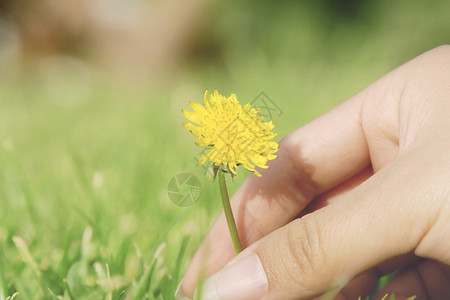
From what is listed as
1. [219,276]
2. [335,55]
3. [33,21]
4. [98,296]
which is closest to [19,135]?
[98,296]

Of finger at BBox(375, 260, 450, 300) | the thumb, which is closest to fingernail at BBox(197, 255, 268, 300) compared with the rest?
the thumb

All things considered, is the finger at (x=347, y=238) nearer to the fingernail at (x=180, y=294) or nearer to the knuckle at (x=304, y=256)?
the knuckle at (x=304, y=256)

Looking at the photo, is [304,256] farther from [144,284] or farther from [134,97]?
[134,97]

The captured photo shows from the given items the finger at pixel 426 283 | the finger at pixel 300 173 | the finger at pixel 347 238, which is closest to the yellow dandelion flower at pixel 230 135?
the finger at pixel 347 238

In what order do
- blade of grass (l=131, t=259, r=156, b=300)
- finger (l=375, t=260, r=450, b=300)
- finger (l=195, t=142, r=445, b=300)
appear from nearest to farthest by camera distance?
1. finger (l=195, t=142, r=445, b=300)
2. blade of grass (l=131, t=259, r=156, b=300)
3. finger (l=375, t=260, r=450, b=300)

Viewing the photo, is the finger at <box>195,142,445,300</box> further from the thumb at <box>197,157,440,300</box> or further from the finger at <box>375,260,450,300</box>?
the finger at <box>375,260,450,300</box>

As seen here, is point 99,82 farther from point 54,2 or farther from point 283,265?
point 283,265

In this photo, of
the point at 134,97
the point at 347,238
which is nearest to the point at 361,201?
the point at 347,238
